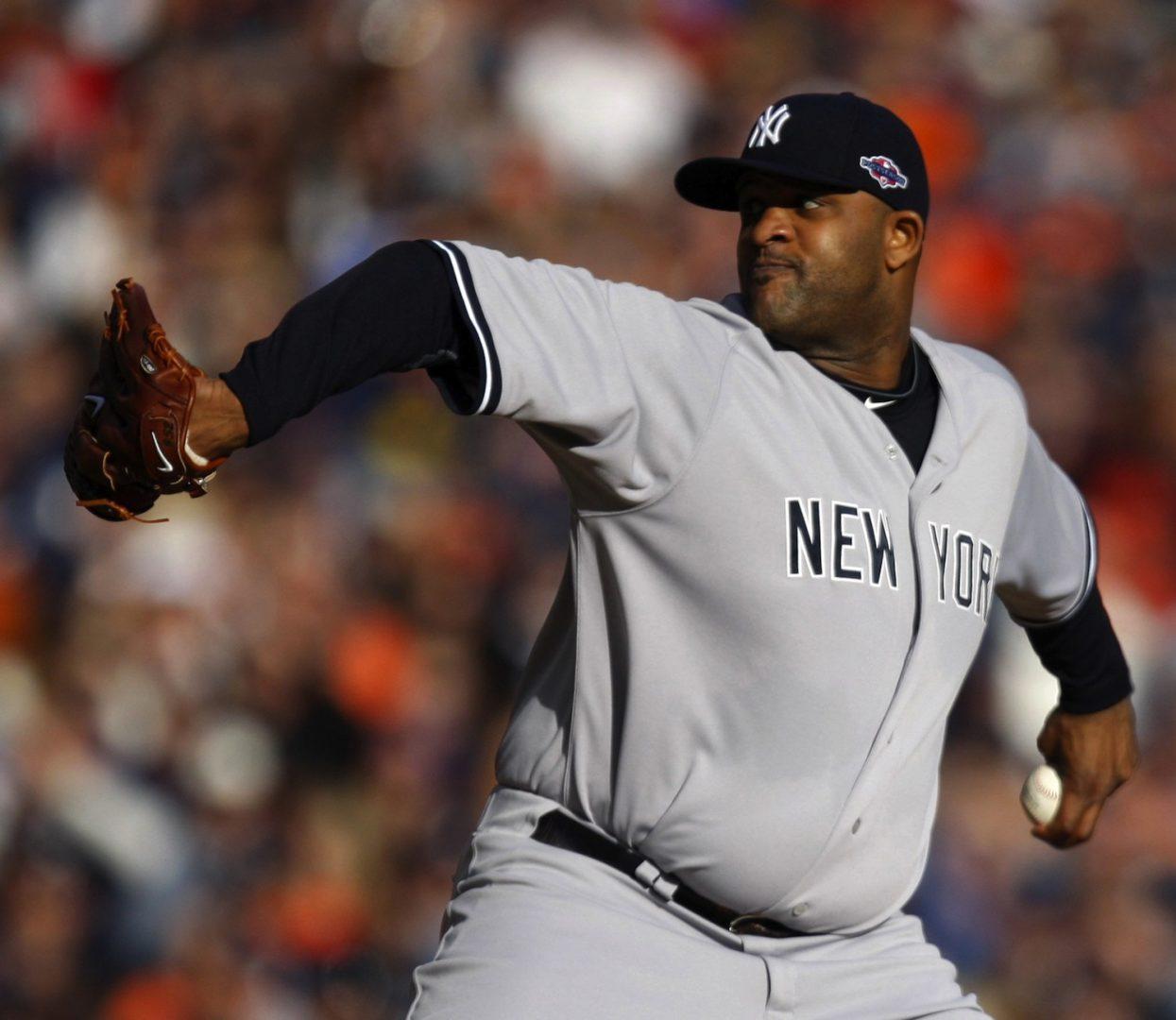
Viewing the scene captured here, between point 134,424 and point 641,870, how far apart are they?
0.86 m

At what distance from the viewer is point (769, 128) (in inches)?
88.0

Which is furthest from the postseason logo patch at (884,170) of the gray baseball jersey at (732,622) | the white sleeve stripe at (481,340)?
the white sleeve stripe at (481,340)

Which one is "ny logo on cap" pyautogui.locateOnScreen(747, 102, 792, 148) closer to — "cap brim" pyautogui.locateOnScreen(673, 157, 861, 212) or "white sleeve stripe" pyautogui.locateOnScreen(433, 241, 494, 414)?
"cap brim" pyautogui.locateOnScreen(673, 157, 861, 212)

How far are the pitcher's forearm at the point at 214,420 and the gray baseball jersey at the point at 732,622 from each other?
38 cm

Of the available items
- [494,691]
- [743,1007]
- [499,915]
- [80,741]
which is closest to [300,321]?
[499,915]

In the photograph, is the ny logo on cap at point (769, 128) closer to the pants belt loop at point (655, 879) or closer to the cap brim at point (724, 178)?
the cap brim at point (724, 178)

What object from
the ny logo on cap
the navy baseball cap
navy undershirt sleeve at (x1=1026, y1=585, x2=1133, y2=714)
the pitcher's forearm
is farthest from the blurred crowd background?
the pitcher's forearm

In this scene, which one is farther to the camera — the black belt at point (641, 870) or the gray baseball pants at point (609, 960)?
the black belt at point (641, 870)

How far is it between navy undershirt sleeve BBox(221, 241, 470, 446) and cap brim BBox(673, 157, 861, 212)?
0.57 metres

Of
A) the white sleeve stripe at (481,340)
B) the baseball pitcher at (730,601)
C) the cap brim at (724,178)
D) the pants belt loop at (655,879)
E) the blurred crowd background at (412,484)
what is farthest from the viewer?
the blurred crowd background at (412,484)

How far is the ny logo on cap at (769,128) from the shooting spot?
222 centimetres

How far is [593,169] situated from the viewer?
460cm

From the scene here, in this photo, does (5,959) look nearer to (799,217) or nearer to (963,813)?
(963,813)

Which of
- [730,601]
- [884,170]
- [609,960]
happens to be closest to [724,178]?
[884,170]
